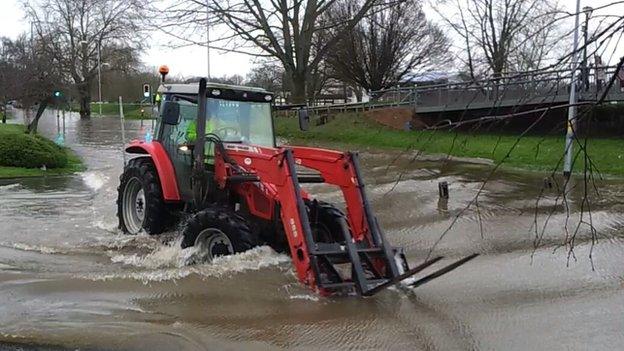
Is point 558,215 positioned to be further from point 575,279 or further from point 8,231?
point 8,231

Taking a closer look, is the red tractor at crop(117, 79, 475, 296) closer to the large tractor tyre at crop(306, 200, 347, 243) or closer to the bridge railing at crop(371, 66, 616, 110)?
the large tractor tyre at crop(306, 200, 347, 243)

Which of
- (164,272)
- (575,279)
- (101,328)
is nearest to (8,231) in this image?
(164,272)

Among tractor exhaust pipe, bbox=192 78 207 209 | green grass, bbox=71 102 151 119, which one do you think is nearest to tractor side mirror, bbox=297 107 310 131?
tractor exhaust pipe, bbox=192 78 207 209

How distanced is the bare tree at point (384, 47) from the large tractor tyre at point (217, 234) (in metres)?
43.7

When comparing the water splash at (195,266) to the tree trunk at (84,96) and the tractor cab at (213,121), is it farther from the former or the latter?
the tree trunk at (84,96)

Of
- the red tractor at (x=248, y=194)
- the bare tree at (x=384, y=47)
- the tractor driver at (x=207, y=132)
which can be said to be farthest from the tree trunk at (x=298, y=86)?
the tractor driver at (x=207, y=132)

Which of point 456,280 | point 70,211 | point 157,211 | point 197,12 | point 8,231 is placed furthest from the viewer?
point 197,12

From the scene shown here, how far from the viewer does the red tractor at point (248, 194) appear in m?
7.09

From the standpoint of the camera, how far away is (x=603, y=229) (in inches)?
456

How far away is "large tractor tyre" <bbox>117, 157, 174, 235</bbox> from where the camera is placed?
33.4ft

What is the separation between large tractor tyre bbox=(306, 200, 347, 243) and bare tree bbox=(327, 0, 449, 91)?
4362 cm

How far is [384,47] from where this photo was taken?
52.0m

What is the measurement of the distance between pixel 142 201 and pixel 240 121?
2.50 metres

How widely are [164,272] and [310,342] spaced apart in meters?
2.97
